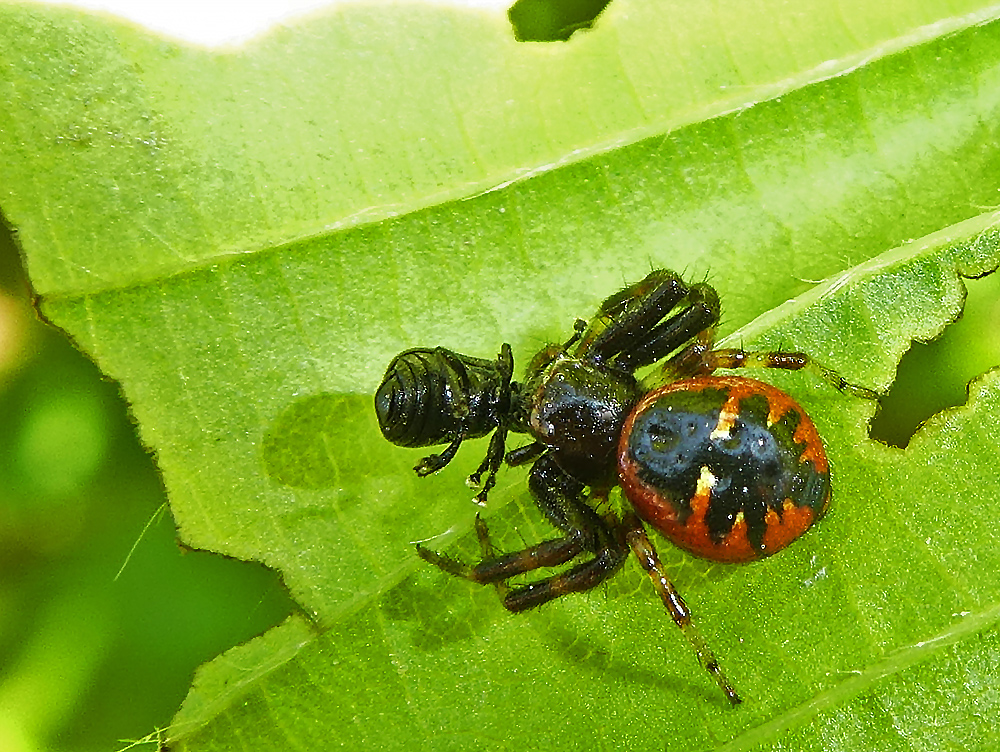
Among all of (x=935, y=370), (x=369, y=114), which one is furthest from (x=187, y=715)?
(x=935, y=370)

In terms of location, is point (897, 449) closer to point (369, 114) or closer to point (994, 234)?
point (994, 234)

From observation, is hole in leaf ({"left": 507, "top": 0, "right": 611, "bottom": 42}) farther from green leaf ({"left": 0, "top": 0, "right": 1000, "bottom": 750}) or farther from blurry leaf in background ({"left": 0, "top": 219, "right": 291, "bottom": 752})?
blurry leaf in background ({"left": 0, "top": 219, "right": 291, "bottom": 752})

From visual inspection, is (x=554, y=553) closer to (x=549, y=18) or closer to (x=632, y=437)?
(x=632, y=437)

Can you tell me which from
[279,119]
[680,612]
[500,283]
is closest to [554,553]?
[680,612]

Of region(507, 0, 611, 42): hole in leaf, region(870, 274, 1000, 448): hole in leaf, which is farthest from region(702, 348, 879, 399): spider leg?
region(507, 0, 611, 42): hole in leaf

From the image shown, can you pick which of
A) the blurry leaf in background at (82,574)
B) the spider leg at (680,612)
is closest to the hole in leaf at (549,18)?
the spider leg at (680,612)
